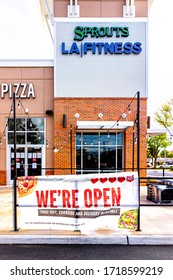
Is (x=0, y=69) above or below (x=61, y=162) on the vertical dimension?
above

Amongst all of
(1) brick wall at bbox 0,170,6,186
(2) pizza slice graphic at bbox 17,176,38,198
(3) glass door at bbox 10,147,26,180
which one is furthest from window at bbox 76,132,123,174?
(2) pizza slice graphic at bbox 17,176,38,198

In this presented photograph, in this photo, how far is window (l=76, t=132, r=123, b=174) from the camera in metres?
18.5

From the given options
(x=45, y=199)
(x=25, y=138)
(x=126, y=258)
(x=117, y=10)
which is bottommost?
(x=126, y=258)

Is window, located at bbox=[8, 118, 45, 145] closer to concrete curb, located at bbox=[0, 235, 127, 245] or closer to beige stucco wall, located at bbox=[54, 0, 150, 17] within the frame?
beige stucco wall, located at bbox=[54, 0, 150, 17]

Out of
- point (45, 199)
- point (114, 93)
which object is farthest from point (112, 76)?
point (45, 199)

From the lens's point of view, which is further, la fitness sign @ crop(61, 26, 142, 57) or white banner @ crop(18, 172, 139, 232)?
la fitness sign @ crop(61, 26, 142, 57)

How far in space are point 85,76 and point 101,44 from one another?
2.30 metres

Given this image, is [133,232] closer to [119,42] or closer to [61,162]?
[61,162]

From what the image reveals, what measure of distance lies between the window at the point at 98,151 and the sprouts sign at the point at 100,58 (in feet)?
9.27

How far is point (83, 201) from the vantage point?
23.2ft

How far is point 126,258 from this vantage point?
5570mm

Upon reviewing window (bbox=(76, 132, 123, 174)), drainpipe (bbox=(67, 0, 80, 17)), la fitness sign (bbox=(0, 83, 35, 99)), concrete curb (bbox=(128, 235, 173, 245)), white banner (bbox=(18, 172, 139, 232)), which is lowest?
concrete curb (bbox=(128, 235, 173, 245))
